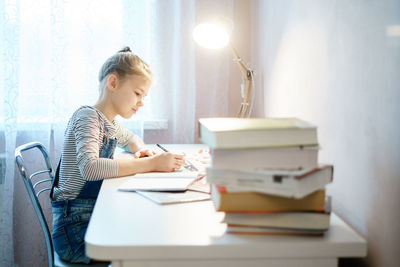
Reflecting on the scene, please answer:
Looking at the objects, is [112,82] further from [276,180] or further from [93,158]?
[276,180]

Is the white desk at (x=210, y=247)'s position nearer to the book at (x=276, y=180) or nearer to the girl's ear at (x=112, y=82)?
the book at (x=276, y=180)

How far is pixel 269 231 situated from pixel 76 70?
1.58 meters

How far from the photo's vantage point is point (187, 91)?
212 cm

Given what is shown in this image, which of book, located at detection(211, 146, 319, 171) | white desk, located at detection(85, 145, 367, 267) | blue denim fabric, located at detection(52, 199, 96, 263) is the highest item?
book, located at detection(211, 146, 319, 171)

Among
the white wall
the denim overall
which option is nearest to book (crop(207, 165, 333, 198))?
the white wall

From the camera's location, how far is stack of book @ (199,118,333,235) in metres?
0.71

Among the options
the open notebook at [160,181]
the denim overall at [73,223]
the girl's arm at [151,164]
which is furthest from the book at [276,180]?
the denim overall at [73,223]

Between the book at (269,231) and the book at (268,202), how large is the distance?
0.12ft

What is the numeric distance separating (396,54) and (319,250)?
36 centimetres

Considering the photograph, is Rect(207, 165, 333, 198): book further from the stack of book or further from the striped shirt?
the striped shirt

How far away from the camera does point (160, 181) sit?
3.73ft

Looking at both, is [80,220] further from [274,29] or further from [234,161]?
[274,29]

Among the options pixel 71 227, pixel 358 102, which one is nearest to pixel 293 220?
pixel 358 102

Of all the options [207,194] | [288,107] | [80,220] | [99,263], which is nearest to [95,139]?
[80,220]
